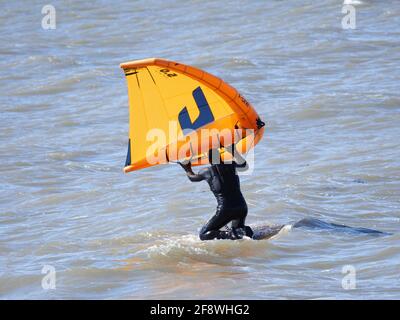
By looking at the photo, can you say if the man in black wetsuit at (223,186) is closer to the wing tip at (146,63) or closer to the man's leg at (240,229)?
the man's leg at (240,229)

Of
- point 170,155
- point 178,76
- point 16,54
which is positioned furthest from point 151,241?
point 16,54

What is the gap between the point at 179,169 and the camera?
56.3 feet

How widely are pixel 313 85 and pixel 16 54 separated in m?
9.53

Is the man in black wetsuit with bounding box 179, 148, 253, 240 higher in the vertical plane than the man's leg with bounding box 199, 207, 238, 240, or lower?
higher

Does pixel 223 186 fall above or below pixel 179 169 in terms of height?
above

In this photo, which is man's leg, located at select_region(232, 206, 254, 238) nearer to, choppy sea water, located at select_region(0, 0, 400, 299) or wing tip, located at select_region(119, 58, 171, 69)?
choppy sea water, located at select_region(0, 0, 400, 299)

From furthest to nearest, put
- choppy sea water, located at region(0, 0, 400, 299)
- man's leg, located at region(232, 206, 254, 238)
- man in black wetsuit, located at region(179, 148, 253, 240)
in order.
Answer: man's leg, located at region(232, 206, 254, 238) < man in black wetsuit, located at region(179, 148, 253, 240) < choppy sea water, located at region(0, 0, 400, 299)

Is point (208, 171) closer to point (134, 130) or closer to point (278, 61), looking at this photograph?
point (134, 130)

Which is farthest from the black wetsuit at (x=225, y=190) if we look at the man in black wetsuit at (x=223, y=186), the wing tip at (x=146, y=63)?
the wing tip at (x=146, y=63)

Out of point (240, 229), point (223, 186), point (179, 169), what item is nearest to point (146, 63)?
point (223, 186)

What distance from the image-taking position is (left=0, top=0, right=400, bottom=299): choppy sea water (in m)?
11.4

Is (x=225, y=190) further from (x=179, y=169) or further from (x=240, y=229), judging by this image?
(x=179, y=169)

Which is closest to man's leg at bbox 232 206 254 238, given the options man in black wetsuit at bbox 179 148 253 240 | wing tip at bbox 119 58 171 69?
man in black wetsuit at bbox 179 148 253 240

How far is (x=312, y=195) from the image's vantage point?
14.9 meters
